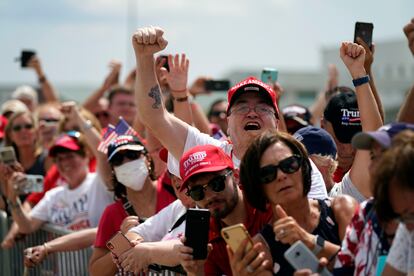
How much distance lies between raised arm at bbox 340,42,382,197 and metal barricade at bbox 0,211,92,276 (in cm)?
265

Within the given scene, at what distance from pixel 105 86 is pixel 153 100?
5.89 meters

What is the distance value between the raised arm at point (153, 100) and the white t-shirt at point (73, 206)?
2.27 metres

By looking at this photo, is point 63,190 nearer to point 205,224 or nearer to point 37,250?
point 37,250

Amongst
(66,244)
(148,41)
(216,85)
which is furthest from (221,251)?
(216,85)

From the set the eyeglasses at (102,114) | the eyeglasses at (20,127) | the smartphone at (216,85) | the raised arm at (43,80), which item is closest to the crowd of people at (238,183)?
A: the smartphone at (216,85)

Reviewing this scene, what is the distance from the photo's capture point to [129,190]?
670 centimetres

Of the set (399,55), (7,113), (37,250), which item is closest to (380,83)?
(399,55)

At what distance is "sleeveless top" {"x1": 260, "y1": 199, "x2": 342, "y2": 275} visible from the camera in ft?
13.6

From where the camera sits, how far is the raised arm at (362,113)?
4.89m

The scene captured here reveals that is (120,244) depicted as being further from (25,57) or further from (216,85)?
(25,57)

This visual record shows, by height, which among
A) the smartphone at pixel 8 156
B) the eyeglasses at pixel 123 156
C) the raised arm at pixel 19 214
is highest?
the eyeglasses at pixel 123 156

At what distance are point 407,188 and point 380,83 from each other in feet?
178

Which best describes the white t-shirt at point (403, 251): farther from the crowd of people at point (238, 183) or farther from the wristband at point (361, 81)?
the wristband at point (361, 81)

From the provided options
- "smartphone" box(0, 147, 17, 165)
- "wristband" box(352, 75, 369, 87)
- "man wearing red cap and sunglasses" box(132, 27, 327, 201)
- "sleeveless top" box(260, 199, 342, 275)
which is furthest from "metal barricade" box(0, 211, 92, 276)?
"sleeveless top" box(260, 199, 342, 275)
